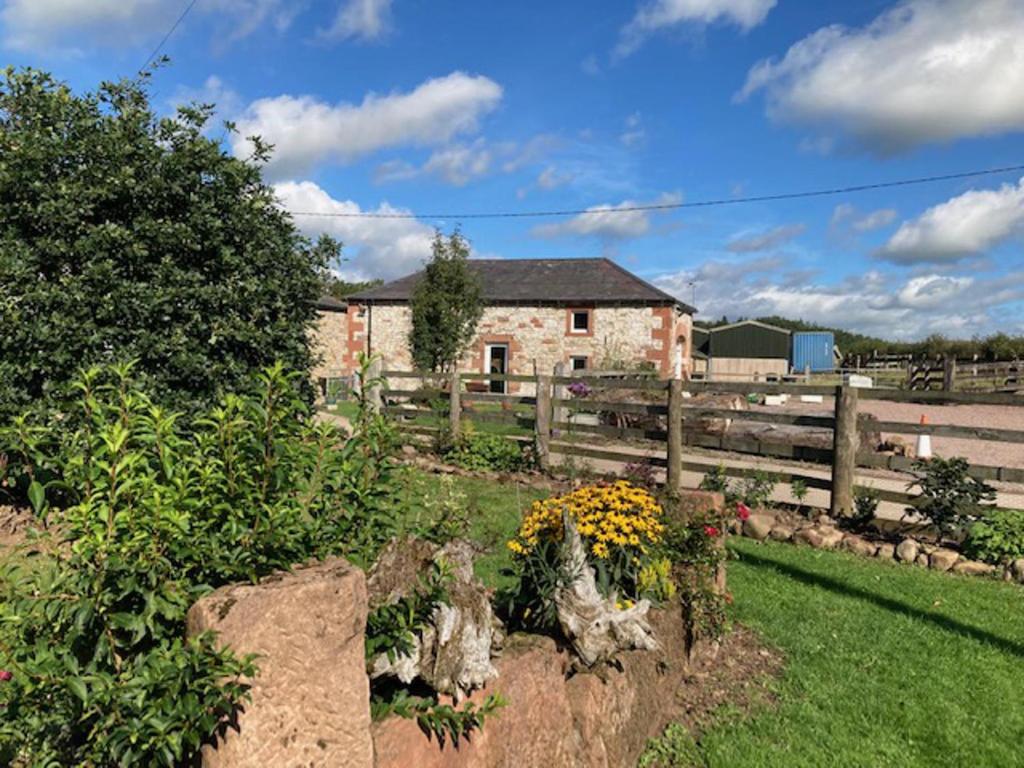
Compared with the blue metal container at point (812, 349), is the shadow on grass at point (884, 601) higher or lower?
lower

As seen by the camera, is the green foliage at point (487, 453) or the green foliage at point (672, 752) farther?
the green foliage at point (487, 453)

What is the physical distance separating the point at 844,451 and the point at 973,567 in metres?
1.67

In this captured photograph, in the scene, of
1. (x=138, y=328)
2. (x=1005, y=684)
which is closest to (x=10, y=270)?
(x=138, y=328)

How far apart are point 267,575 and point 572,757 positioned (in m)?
1.69

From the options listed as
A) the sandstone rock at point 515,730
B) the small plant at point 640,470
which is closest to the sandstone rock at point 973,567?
the small plant at point 640,470

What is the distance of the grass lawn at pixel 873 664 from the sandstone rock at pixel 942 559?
22 cm

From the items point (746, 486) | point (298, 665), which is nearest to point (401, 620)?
point (298, 665)

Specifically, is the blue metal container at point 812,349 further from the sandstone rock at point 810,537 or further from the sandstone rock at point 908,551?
the sandstone rock at point 908,551

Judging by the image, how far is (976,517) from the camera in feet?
21.9

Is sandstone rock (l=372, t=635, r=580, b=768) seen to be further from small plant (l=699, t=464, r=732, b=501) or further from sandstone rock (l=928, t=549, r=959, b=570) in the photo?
small plant (l=699, t=464, r=732, b=501)

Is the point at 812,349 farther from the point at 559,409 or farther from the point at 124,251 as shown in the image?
the point at 124,251

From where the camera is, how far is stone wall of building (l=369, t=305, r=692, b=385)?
26.7m

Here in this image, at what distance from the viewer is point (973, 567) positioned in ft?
20.7

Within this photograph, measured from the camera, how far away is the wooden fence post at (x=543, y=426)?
10.5 meters
